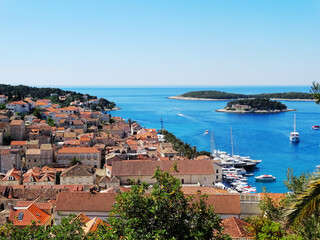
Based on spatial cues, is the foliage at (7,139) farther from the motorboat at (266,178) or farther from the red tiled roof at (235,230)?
the red tiled roof at (235,230)

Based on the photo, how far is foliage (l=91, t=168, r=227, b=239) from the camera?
6625 mm

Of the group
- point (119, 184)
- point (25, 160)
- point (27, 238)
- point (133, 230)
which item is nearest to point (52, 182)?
point (119, 184)

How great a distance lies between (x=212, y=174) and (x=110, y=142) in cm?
2027

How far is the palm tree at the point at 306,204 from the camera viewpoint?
4363 millimetres

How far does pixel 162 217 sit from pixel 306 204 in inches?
124

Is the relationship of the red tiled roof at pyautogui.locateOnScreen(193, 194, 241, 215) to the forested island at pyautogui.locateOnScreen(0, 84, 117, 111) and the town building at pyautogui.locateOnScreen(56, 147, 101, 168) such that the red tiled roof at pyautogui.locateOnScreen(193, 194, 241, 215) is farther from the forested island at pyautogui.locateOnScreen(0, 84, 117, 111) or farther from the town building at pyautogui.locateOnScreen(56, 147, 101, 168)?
the forested island at pyautogui.locateOnScreen(0, 84, 117, 111)

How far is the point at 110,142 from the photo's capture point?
1726 inches

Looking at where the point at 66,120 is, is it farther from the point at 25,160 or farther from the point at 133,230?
the point at 133,230

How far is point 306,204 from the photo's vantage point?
4387mm

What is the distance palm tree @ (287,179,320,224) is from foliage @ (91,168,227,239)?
237 centimetres

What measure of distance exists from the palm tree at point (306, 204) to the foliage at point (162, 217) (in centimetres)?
237

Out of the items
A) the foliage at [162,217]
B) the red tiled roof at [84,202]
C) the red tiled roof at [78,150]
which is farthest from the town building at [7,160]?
the foliage at [162,217]

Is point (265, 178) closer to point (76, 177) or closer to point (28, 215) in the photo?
point (76, 177)

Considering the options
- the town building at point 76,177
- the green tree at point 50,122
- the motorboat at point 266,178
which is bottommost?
the motorboat at point 266,178
